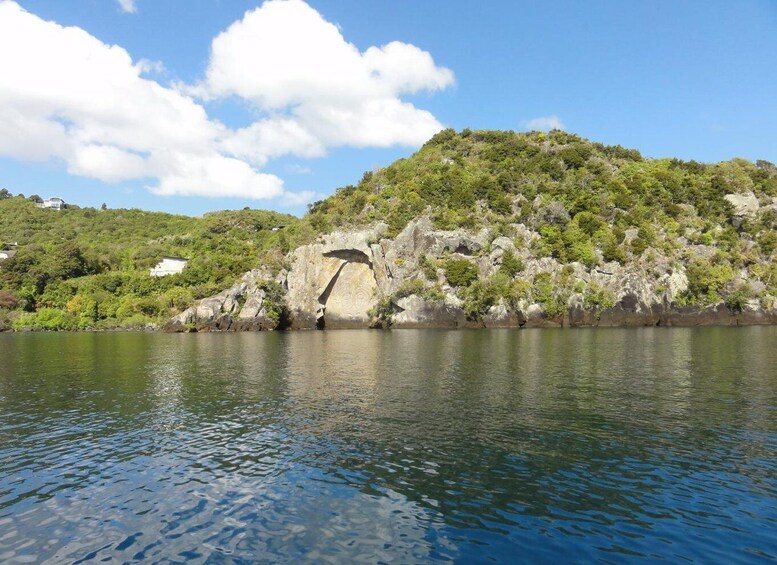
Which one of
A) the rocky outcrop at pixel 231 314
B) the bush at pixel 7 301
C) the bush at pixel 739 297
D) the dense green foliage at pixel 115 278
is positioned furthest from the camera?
the bush at pixel 7 301

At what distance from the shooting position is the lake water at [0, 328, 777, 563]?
1266cm

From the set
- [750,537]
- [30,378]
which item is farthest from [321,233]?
[750,537]

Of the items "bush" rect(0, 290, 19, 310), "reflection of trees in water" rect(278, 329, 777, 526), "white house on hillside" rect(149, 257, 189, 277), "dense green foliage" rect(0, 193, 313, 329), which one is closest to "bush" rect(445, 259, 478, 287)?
"dense green foliage" rect(0, 193, 313, 329)

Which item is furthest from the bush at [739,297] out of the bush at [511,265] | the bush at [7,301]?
the bush at [7,301]

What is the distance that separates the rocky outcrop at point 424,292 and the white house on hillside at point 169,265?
46992 mm

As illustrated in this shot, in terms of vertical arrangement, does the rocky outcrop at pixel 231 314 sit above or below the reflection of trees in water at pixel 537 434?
above

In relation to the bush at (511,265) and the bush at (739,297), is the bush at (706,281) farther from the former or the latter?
the bush at (511,265)

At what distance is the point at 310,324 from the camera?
375 ft

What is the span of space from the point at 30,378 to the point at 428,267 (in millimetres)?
77606

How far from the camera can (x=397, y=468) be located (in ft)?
59.2

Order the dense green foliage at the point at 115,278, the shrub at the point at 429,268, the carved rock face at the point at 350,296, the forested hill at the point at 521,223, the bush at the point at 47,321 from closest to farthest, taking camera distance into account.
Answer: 1. the shrub at the point at 429,268
2. the forested hill at the point at 521,223
3. the carved rock face at the point at 350,296
4. the bush at the point at 47,321
5. the dense green foliage at the point at 115,278

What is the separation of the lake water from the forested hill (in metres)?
74.5

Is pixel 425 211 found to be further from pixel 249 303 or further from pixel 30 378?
pixel 30 378

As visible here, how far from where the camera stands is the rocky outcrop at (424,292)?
9900 centimetres
